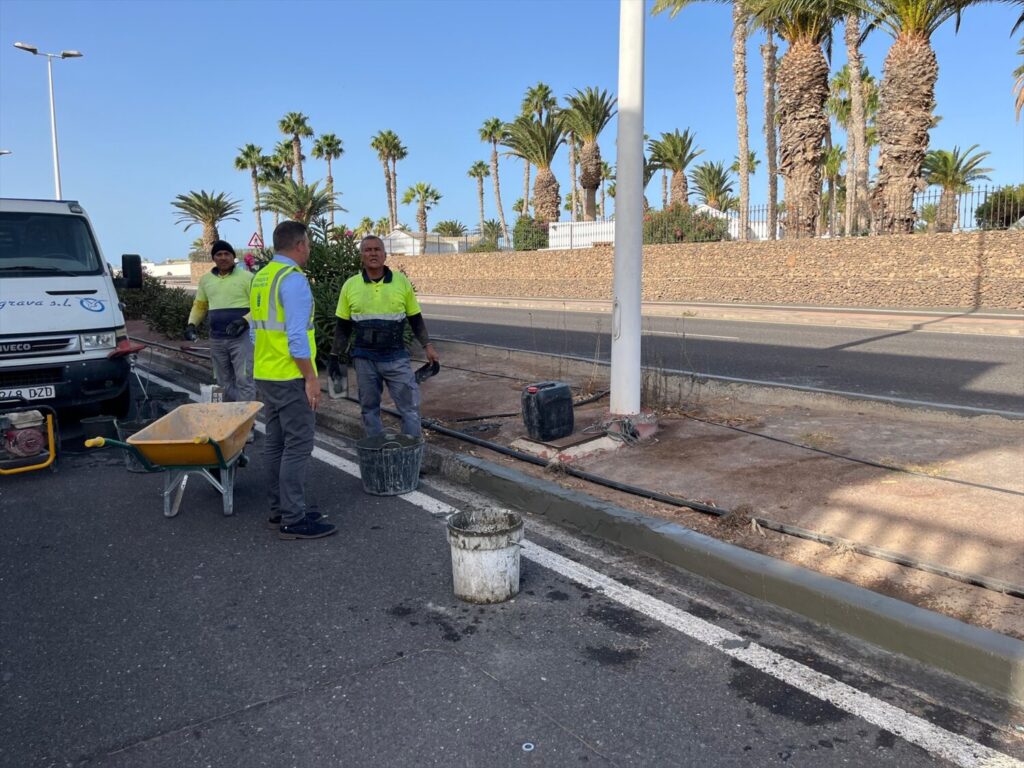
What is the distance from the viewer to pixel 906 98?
21125mm

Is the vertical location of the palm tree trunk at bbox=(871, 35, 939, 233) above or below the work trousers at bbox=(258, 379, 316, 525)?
above

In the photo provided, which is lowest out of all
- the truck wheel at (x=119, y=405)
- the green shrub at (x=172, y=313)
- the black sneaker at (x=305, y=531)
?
the black sneaker at (x=305, y=531)

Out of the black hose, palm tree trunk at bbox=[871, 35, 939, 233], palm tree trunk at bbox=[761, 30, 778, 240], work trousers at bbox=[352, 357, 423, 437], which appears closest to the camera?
the black hose

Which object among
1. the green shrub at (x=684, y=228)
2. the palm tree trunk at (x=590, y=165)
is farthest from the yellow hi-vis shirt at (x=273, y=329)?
the palm tree trunk at (x=590, y=165)

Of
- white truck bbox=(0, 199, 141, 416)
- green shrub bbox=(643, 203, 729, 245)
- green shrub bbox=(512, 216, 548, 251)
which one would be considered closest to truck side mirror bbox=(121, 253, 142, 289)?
white truck bbox=(0, 199, 141, 416)

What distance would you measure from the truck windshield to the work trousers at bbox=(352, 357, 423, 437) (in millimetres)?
3901

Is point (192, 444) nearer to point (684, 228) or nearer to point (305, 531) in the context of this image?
point (305, 531)

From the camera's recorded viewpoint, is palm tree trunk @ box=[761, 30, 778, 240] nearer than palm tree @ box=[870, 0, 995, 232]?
No

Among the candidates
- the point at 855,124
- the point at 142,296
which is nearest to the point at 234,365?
the point at 142,296

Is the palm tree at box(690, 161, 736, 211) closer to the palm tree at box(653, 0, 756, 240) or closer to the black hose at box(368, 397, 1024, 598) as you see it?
the palm tree at box(653, 0, 756, 240)

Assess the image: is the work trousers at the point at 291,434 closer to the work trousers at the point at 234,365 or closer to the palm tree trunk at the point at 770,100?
the work trousers at the point at 234,365

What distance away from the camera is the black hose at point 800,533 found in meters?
3.77

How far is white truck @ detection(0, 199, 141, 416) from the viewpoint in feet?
23.4

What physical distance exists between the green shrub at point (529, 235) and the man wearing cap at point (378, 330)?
2960 cm
